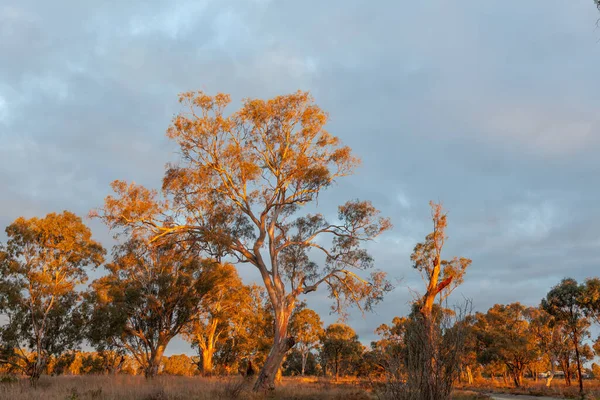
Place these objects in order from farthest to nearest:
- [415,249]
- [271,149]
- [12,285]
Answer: [415,249], [12,285], [271,149]

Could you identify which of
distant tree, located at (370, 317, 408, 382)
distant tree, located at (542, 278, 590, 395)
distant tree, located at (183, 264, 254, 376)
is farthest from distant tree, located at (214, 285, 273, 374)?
distant tree, located at (370, 317, 408, 382)

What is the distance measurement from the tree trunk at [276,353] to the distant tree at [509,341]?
26240 mm

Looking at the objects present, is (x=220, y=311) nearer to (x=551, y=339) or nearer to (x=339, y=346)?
(x=339, y=346)

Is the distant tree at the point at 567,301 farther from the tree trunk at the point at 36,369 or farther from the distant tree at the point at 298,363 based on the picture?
the distant tree at the point at 298,363

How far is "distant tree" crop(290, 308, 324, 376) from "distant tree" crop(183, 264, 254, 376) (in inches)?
269

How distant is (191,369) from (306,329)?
28237 mm

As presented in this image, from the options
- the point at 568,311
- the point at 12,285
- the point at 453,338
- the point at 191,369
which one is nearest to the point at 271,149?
the point at 453,338

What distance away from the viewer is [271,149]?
20547 millimetres

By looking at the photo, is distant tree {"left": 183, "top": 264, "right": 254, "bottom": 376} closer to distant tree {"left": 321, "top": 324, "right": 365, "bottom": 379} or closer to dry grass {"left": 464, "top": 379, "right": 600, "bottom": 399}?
distant tree {"left": 321, "top": 324, "right": 365, "bottom": 379}

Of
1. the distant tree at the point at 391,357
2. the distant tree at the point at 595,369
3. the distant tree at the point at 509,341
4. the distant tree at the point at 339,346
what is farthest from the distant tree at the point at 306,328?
the distant tree at the point at 595,369

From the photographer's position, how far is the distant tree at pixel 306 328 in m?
43.2

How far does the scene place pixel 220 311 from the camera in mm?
31781

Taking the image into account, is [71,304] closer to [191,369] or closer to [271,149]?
[271,149]

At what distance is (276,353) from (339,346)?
3660 centimetres
